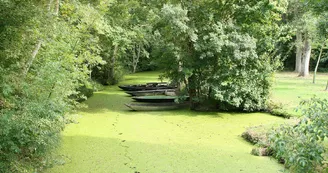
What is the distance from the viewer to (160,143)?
241 inches

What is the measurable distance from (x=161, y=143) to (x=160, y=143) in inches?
0.8

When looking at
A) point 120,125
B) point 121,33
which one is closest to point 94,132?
point 120,125

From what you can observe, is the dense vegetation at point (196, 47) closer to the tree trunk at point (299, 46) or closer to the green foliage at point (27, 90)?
the green foliage at point (27, 90)

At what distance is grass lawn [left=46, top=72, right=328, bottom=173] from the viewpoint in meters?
4.85

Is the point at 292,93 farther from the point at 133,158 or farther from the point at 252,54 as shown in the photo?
the point at 133,158

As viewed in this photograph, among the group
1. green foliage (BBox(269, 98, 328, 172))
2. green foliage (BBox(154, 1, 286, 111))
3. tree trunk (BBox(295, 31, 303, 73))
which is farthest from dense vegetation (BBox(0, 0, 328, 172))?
tree trunk (BBox(295, 31, 303, 73))

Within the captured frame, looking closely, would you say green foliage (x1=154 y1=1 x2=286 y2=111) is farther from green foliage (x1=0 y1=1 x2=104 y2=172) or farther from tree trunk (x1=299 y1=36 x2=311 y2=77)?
tree trunk (x1=299 y1=36 x2=311 y2=77)

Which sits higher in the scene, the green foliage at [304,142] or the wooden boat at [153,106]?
the green foliage at [304,142]

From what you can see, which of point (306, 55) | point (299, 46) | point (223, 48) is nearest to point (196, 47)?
point (223, 48)

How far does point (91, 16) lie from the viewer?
746 centimetres

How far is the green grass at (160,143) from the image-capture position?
485cm

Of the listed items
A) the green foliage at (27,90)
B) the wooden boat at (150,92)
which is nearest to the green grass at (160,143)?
the green foliage at (27,90)

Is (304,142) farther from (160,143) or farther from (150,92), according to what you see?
(150,92)

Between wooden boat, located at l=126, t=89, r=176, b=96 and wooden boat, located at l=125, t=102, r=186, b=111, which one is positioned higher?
wooden boat, located at l=126, t=89, r=176, b=96
